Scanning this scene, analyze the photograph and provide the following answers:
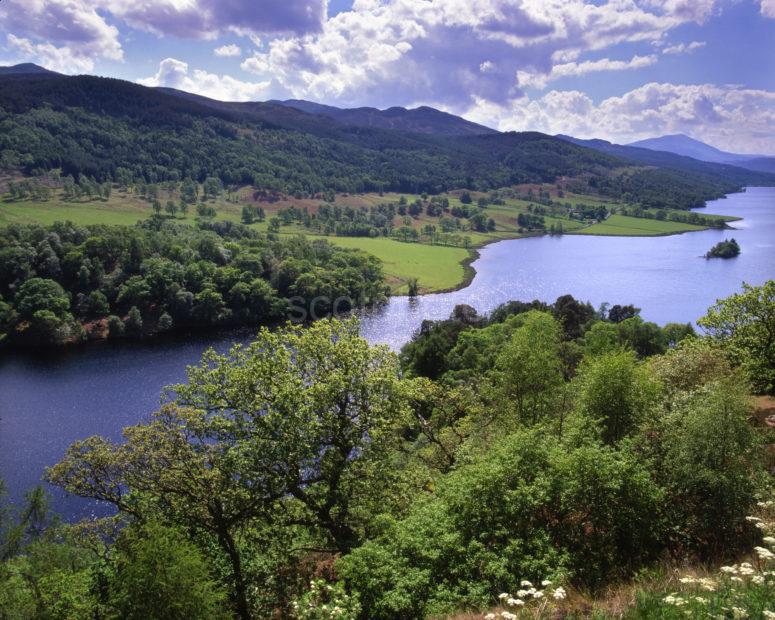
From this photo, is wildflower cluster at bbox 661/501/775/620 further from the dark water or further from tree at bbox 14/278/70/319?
tree at bbox 14/278/70/319

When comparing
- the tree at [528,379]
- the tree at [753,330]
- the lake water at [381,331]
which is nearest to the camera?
the tree at [753,330]

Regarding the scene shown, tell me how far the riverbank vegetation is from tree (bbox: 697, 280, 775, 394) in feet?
0.38

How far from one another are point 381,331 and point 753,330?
255 feet

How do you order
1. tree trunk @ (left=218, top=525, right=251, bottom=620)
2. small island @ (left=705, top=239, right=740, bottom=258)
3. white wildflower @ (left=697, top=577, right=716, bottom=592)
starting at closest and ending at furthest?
white wildflower @ (left=697, top=577, right=716, bottom=592)
tree trunk @ (left=218, top=525, right=251, bottom=620)
small island @ (left=705, top=239, right=740, bottom=258)

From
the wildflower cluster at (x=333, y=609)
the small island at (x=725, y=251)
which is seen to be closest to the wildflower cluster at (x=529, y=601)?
the wildflower cluster at (x=333, y=609)

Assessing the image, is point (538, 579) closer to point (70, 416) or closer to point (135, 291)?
point (70, 416)

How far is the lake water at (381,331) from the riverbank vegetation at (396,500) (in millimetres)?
34264

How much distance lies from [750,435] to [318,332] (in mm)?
15670

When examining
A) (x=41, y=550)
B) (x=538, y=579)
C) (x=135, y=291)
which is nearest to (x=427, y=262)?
(x=135, y=291)

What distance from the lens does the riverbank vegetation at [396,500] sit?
1478cm

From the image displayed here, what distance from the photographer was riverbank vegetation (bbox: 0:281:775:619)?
1478 cm

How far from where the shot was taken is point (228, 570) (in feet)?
68.6

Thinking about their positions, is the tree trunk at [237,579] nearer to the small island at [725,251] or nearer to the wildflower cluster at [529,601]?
the wildflower cluster at [529,601]

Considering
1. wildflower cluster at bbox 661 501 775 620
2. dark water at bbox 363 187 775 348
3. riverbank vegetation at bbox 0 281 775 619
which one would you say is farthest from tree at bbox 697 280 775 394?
dark water at bbox 363 187 775 348
